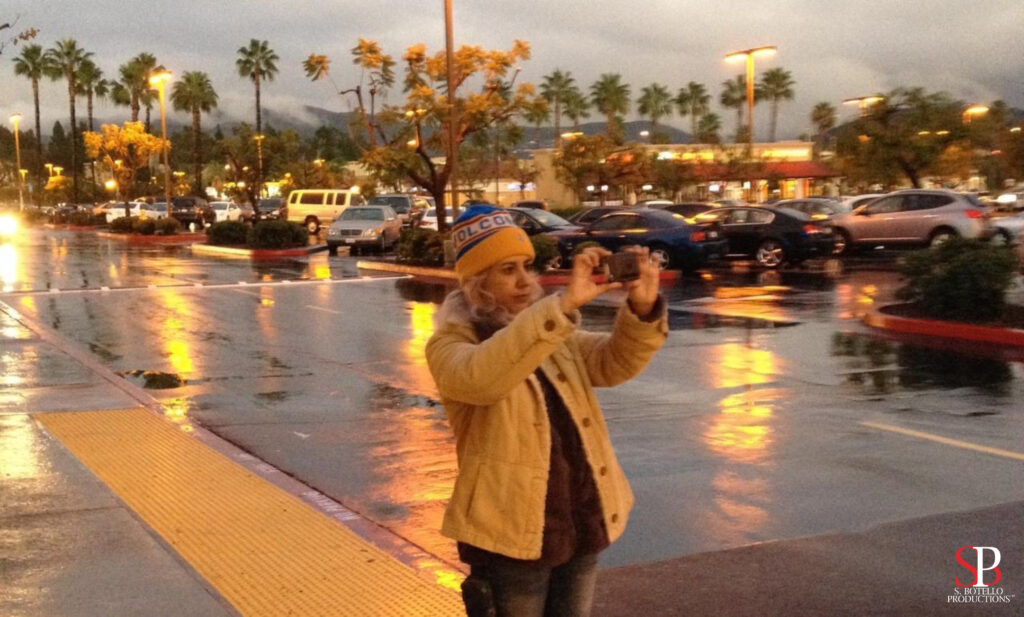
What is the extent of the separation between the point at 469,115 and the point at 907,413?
73.6ft

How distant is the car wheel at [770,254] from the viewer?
27891 mm

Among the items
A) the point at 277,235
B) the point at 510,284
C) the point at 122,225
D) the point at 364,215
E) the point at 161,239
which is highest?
the point at 510,284

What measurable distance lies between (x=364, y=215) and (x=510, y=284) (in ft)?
120

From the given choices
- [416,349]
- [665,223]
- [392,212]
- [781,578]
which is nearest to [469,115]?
[665,223]

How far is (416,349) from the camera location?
47.6 feet

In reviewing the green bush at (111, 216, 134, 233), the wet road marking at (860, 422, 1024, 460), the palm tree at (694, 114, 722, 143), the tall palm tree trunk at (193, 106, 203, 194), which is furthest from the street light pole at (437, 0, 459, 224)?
the palm tree at (694, 114, 722, 143)

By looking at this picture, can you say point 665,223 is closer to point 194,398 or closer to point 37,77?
point 194,398

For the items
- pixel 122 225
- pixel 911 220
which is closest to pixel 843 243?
pixel 911 220

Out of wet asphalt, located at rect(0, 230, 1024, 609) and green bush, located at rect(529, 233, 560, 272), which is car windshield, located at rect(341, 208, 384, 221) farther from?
wet asphalt, located at rect(0, 230, 1024, 609)

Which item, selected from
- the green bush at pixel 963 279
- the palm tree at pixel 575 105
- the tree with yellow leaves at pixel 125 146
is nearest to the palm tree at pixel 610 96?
the palm tree at pixel 575 105

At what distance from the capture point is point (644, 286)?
3266mm

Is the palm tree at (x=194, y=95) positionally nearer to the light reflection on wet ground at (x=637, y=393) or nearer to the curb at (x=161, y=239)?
the curb at (x=161, y=239)

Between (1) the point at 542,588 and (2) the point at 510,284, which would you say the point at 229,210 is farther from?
(1) the point at 542,588

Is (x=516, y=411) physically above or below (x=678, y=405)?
above
